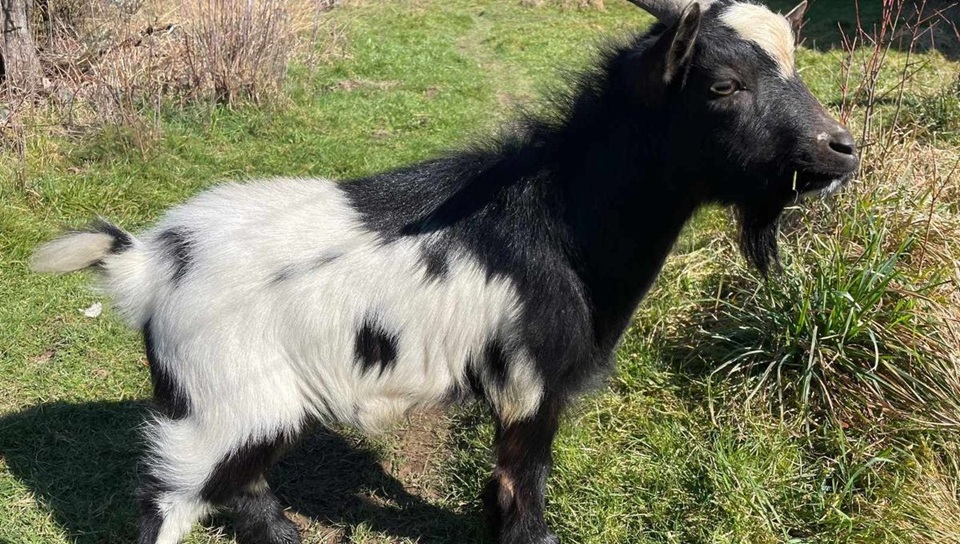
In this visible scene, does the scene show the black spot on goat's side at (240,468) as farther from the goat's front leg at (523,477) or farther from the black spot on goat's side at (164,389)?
the goat's front leg at (523,477)

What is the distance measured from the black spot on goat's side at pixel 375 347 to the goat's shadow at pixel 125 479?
1.01 meters

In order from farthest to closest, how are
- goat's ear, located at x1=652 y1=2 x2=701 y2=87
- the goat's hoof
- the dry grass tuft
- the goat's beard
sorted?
the dry grass tuft → the goat's hoof → the goat's beard → goat's ear, located at x1=652 y1=2 x2=701 y2=87

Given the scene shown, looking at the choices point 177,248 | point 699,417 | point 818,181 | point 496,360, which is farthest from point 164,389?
point 699,417

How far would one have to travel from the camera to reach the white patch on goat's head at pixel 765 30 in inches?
92.1

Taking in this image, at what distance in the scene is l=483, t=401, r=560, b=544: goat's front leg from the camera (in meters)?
2.69

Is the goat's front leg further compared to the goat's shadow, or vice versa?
the goat's shadow

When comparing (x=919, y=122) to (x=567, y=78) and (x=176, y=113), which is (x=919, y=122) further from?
(x=176, y=113)

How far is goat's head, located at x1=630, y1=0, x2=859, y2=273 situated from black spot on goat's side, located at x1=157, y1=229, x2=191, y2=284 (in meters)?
1.56

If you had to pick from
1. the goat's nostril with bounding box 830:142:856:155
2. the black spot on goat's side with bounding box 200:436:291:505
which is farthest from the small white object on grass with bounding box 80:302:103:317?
the goat's nostril with bounding box 830:142:856:155

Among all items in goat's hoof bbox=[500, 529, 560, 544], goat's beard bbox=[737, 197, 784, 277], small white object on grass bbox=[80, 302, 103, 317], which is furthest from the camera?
small white object on grass bbox=[80, 302, 103, 317]

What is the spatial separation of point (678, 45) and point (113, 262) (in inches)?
76.8

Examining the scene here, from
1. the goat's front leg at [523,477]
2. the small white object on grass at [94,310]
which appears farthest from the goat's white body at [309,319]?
the small white object on grass at [94,310]

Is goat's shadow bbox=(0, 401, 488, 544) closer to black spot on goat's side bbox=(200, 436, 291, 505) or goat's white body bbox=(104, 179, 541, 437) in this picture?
black spot on goat's side bbox=(200, 436, 291, 505)

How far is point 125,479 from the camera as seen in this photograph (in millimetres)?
3352
